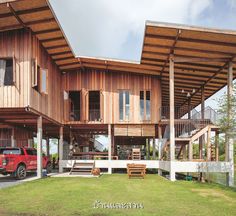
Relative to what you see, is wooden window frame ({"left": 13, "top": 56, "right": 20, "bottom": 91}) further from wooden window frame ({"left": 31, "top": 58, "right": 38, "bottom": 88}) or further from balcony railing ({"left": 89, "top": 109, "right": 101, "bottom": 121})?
balcony railing ({"left": 89, "top": 109, "right": 101, "bottom": 121})

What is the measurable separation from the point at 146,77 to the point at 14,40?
967 centimetres

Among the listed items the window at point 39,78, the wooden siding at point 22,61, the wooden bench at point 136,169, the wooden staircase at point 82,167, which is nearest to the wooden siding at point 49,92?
the wooden siding at point 22,61

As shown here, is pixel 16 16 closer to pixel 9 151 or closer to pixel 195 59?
pixel 9 151

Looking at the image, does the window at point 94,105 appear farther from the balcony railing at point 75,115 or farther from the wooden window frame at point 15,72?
the wooden window frame at point 15,72

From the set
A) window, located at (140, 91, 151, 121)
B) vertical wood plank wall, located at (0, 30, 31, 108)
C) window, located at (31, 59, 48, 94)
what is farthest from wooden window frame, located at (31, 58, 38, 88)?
window, located at (140, 91, 151, 121)

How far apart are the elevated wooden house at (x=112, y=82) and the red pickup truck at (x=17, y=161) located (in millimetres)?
840

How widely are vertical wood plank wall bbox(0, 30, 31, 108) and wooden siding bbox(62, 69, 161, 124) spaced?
7075 millimetres

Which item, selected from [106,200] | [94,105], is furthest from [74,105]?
[106,200]

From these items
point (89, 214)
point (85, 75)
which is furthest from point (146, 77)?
point (89, 214)

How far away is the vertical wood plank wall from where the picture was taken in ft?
48.0

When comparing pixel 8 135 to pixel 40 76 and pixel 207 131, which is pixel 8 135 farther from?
pixel 207 131

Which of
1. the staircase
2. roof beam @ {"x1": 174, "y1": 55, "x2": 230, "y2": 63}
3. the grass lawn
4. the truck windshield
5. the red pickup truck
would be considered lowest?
the grass lawn

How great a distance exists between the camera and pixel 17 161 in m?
15.4

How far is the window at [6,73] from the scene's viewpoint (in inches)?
587
